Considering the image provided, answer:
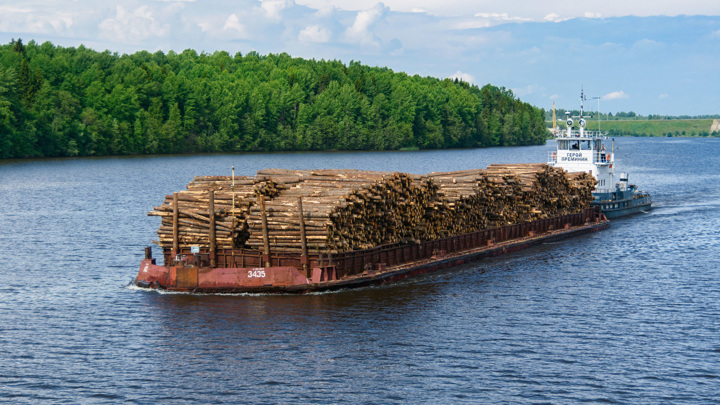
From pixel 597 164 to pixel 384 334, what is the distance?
4546 centimetres

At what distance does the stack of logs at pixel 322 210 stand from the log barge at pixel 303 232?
0.05 meters

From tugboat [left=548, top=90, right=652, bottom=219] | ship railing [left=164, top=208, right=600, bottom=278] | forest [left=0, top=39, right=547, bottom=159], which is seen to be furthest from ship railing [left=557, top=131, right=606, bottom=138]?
forest [left=0, top=39, right=547, bottom=159]

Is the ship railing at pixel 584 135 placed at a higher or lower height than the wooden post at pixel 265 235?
higher

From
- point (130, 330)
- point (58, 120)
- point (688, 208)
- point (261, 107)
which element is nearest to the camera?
point (130, 330)

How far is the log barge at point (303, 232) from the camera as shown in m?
36.2

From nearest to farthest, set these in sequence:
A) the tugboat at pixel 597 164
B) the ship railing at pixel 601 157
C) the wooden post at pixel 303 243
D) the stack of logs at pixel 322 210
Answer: the wooden post at pixel 303 243 < the stack of logs at pixel 322 210 < the tugboat at pixel 597 164 < the ship railing at pixel 601 157

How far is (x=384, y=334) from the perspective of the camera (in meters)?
31.5

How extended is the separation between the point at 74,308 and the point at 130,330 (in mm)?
4919

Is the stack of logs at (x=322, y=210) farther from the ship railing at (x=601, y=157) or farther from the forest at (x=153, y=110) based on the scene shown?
the forest at (x=153, y=110)

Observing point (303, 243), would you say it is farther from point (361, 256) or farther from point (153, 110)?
point (153, 110)

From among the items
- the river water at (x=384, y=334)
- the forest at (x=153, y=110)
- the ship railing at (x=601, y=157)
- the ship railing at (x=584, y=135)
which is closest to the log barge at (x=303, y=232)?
the river water at (x=384, y=334)

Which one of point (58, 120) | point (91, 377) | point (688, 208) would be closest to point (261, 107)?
point (58, 120)

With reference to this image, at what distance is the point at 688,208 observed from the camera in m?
77.1

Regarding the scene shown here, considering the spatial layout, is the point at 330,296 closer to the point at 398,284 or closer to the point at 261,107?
the point at 398,284
